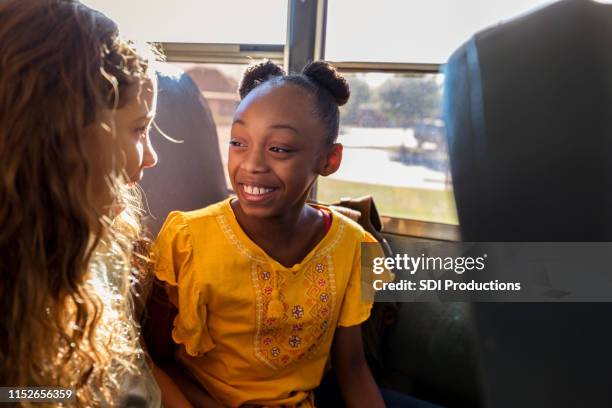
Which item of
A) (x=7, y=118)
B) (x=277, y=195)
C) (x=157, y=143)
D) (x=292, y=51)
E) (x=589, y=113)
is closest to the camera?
(x=7, y=118)

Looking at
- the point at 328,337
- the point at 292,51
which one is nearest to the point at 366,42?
the point at 292,51

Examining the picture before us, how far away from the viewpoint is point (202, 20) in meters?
2.07

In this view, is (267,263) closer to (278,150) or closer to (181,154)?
(278,150)

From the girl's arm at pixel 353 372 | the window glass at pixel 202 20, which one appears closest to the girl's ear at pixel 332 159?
the girl's arm at pixel 353 372

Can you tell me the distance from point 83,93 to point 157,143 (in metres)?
0.76

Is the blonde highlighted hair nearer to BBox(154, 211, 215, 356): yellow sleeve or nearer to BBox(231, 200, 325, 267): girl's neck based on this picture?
BBox(154, 211, 215, 356): yellow sleeve

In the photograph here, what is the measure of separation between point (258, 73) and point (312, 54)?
0.80 meters

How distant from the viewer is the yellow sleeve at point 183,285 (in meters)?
1.11

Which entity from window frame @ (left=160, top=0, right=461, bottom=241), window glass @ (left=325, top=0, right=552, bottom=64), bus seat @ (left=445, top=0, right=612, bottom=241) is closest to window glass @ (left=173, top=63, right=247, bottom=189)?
window frame @ (left=160, top=0, right=461, bottom=241)

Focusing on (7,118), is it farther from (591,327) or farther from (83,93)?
(591,327)

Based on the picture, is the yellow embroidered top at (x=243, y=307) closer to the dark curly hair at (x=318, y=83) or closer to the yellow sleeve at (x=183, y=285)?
the yellow sleeve at (x=183, y=285)

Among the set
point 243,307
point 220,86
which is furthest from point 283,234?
point 220,86

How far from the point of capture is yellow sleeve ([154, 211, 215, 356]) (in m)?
1.11

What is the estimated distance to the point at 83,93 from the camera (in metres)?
0.76
